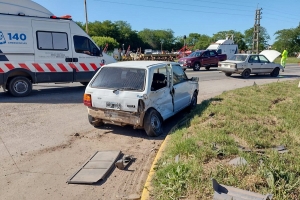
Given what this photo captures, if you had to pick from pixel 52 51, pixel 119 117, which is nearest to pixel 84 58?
pixel 52 51

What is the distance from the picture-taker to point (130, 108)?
5.53 metres

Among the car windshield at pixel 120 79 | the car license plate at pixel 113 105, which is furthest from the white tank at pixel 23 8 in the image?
the car license plate at pixel 113 105

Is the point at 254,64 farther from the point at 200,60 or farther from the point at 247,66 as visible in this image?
the point at 200,60

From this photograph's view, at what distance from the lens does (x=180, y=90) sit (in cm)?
709

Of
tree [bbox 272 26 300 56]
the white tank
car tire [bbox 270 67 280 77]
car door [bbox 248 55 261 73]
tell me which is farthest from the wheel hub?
tree [bbox 272 26 300 56]

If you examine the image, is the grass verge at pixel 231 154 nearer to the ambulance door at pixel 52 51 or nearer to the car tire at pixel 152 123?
the car tire at pixel 152 123

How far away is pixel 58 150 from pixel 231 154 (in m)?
3.09

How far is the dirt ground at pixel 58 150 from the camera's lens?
3.72 metres

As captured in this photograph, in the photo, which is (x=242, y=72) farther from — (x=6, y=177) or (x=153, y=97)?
(x=6, y=177)

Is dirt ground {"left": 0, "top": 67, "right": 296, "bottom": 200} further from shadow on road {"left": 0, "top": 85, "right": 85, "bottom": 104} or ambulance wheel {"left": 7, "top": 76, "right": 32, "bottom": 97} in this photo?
ambulance wheel {"left": 7, "top": 76, "right": 32, "bottom": 97}

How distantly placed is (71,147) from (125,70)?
196 centimetres

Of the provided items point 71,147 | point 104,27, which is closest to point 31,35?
point 71,147

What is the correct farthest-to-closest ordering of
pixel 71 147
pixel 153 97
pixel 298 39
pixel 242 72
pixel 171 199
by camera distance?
pixel 298 39
pixel 242 72
pixel 153 97
pixel 71 147
pixel 171 199

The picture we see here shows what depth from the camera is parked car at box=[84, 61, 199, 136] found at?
18.3 ft
